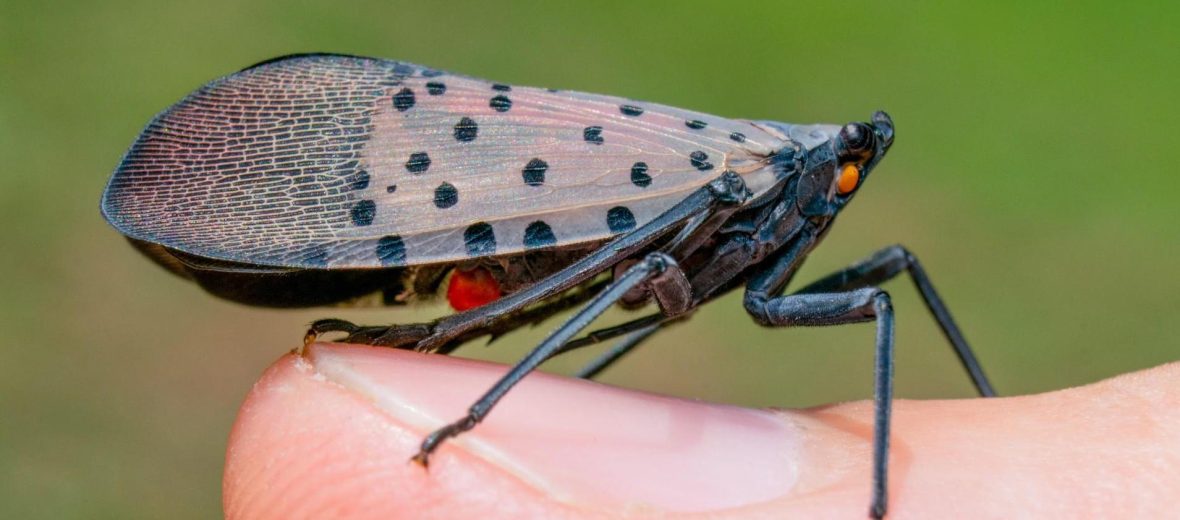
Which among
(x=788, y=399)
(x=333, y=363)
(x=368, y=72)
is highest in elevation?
(x=368, y=72)

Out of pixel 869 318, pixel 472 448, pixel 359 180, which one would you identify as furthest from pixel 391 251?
pixel 869 318

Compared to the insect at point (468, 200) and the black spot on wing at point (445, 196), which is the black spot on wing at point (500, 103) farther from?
the black spot on wing at point (445, 196)

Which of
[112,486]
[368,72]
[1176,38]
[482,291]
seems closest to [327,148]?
[368,72]

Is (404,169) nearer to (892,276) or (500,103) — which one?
(500,103)

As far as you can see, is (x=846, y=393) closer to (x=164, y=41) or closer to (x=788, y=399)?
(x=788, y=399)

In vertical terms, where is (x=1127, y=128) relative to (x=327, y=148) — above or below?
below

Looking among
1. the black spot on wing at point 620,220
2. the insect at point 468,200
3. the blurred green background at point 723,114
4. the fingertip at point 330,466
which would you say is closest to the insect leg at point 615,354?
the insect at point 468,200
